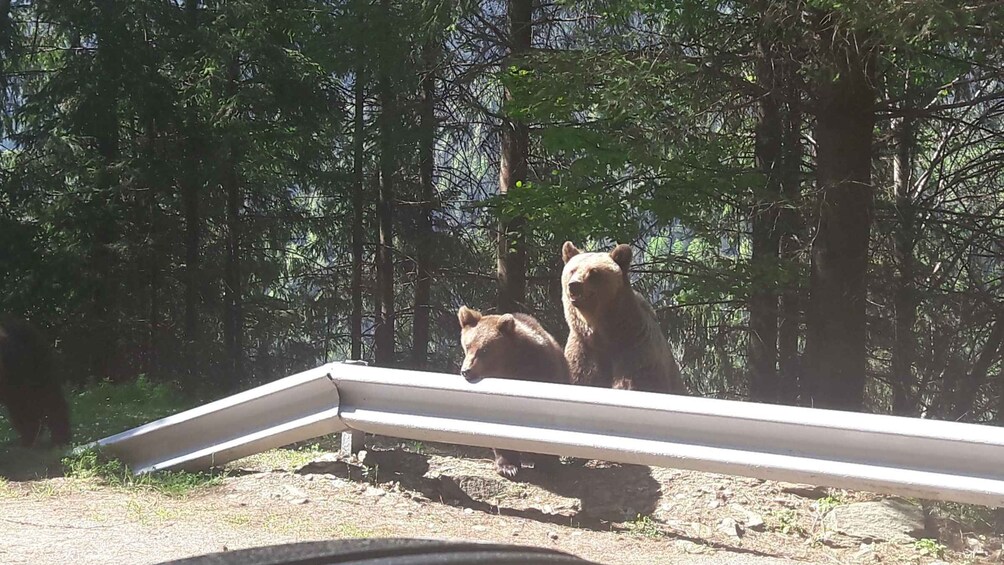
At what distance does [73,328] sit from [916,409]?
12.8 metres

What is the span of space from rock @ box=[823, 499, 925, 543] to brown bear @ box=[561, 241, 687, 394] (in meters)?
2.45

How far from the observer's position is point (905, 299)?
37.2 feet

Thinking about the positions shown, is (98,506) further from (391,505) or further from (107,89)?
(107,89)

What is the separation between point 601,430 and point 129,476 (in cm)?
254

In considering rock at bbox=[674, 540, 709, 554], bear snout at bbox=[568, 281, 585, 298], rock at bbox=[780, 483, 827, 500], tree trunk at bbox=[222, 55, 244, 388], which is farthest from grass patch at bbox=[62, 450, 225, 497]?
tree trunk at bbox=[222, 55, 244, 388]

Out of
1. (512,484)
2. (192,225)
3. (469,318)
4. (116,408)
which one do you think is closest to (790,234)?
(469,318)

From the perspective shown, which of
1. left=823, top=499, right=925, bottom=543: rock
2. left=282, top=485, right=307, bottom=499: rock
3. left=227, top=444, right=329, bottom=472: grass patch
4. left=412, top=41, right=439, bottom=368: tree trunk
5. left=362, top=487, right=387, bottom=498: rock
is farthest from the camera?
left=412, top=41, right=439, bottom=368: tree trunk

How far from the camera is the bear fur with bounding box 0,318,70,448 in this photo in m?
6.90

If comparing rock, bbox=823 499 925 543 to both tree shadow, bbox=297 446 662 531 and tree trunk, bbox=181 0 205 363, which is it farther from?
tree trunk, bbox=181 0 205 363

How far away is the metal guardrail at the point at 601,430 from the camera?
3.35 metres

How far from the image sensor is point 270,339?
55.9ft

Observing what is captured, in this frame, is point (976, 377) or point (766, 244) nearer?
point (976, 377)

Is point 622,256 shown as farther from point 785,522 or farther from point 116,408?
point 116,408

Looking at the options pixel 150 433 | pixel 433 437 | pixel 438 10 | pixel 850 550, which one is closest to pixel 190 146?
pixel 438 10
